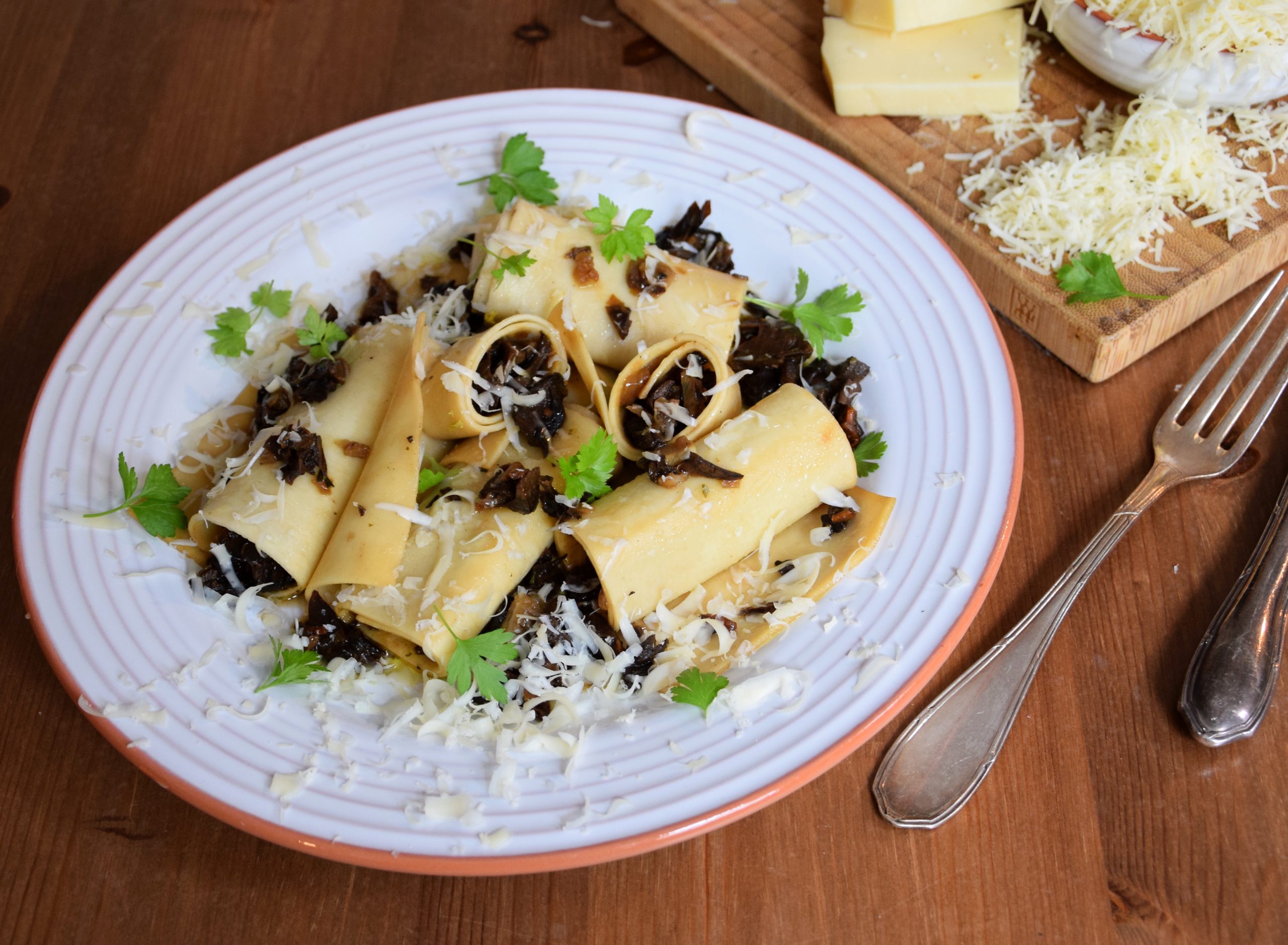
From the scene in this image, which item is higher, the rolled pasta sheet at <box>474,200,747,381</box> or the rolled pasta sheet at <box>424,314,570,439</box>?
the rolled pasta sheet at <box>474,200,747,381</box>

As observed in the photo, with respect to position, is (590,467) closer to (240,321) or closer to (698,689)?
(698,689)

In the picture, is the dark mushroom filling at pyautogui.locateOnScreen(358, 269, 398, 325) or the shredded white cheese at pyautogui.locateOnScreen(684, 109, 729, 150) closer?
the dark mushroom filling at pyautogui.locateOnScreen(358, 269, 398, 325)

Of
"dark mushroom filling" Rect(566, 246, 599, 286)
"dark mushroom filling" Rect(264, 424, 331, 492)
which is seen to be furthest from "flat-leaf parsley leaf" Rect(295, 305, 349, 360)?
"dark mushroom filling" Rect(566, 246, 599, 286)

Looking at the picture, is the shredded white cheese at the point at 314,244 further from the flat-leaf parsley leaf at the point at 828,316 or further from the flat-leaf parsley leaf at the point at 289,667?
the flat-leaf parsley leaf at the point at 828,316

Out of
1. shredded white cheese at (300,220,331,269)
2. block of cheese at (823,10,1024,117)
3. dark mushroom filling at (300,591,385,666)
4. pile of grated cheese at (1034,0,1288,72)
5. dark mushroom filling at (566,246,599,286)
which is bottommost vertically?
dark mushroom filling at (300,591,385,666)

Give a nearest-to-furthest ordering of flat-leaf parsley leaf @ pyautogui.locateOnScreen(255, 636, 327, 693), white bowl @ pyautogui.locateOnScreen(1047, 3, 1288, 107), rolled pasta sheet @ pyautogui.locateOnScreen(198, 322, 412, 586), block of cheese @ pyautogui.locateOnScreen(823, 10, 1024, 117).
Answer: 1. flat-leaf parsley leaf @ pyautogui.locateOnScreen(255, 636, 327, 693)
2. rolled pasta sheet @ pyautogui.locateOnScreen(198, 322, 412, 586)
3. white bowl @ pyautogui.locateOnScreen(1047, 3, 1288, 107)
4. block of cheese @ pyautogui.locateOnScreen(823, 10, 1024, 117)

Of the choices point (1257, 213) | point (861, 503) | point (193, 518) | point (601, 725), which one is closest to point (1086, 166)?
point (1257, 213)

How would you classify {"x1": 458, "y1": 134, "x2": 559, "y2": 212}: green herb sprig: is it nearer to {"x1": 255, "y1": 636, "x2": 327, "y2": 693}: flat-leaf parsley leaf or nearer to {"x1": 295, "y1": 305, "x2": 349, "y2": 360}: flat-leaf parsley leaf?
{"x1": 295, "y1": 305, "x2": 349, "y2": 360}: flat-leaf parsley leaf
